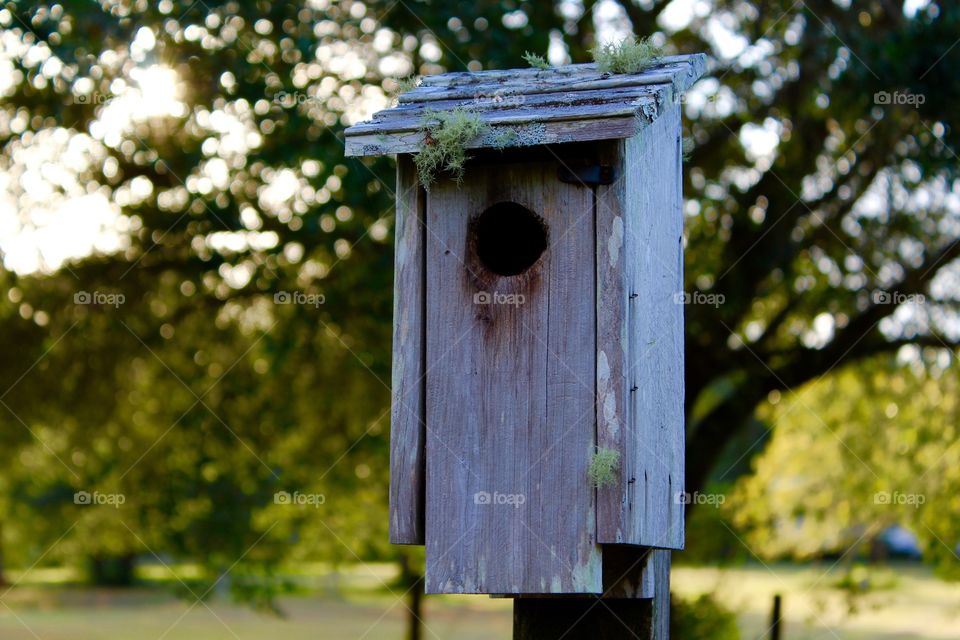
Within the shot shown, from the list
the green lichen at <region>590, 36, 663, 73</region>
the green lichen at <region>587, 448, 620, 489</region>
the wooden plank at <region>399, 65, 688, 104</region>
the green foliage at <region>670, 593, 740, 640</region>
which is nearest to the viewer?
the green lichen at <region>587, 448, 620, 489</region>

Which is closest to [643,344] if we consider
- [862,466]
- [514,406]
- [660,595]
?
[514,406]

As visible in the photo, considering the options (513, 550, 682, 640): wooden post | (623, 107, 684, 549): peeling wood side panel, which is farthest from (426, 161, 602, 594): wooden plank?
(513, 550, 682, 640): wooden post

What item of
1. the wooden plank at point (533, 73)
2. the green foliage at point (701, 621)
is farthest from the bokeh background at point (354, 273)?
the wooden plank at point (533, 73)

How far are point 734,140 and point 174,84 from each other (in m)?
4.65

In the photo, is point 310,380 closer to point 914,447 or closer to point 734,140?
point 734,140

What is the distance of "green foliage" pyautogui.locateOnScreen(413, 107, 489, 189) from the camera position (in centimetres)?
398

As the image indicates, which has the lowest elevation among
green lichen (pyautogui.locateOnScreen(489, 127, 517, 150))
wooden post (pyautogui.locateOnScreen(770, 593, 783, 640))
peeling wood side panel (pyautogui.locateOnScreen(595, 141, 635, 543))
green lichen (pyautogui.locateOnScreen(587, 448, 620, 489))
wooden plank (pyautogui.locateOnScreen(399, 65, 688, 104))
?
wooden post (pyautogui.locateOnScreen(770, 593, 783, 640))

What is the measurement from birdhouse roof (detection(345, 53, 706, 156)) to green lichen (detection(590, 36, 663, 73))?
31 mm

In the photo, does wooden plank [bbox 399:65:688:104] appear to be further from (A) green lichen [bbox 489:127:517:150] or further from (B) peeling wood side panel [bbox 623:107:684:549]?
Result: (A) green lichen [bbox 489:127:517:150]

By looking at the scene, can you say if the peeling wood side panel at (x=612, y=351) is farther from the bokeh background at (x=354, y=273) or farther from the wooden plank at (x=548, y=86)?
the bokeh background at (x=354, y=273)

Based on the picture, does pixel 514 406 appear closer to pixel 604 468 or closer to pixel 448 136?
pixel 604 468

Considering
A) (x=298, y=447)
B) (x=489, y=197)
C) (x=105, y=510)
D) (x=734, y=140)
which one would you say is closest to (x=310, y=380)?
(x=298, y=447)

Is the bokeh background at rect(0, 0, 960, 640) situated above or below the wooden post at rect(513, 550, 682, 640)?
above

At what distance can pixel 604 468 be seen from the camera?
152 inches
